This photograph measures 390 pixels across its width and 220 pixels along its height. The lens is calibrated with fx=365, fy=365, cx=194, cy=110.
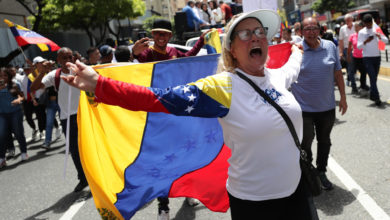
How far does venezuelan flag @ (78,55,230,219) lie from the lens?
3.12m

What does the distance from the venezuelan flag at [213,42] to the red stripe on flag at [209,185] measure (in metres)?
1.66

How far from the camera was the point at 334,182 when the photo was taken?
4.63 metres

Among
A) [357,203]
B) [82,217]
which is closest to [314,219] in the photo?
[357,203]

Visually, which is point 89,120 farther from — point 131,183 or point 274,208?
point 274,208

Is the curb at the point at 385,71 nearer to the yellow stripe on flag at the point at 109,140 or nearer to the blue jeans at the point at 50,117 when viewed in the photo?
the blue jeans at the point at 50,117

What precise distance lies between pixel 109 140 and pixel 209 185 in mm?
995

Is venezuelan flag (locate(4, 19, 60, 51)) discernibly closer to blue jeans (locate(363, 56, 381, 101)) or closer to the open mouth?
the open mouth

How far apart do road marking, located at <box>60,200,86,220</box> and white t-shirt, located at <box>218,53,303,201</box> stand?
3.17 m

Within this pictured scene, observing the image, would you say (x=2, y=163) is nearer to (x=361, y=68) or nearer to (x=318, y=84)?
(x=318, y=84)

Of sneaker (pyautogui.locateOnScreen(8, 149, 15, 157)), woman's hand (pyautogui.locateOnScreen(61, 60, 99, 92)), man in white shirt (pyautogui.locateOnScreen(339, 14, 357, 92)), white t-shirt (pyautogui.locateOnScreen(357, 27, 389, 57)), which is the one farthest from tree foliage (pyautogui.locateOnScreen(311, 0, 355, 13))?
woman's hand (pyautogui.locateOnScreen(61, 60, 99, 92))

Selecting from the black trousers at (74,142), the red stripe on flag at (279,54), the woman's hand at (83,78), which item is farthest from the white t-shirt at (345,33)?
the woman's hand at (83,78)

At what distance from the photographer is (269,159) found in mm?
2207

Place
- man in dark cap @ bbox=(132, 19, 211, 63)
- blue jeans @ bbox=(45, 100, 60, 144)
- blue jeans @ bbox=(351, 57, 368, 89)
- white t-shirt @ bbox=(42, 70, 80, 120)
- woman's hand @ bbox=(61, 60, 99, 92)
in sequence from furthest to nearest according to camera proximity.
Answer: blue jeans @ bbox=(351, 57, 368, 89) < blue jeans @ bbox=(45, 100, 60, 144) < white t-shirt @ bbox=(42, 70, 80, 120) < man in dark cap @ bbox=(132, 19, 211, 63) < woman's hand @ bbox=(61, 60, 99, 92)

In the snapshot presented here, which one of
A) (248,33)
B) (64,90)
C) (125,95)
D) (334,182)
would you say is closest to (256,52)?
(248,33)
